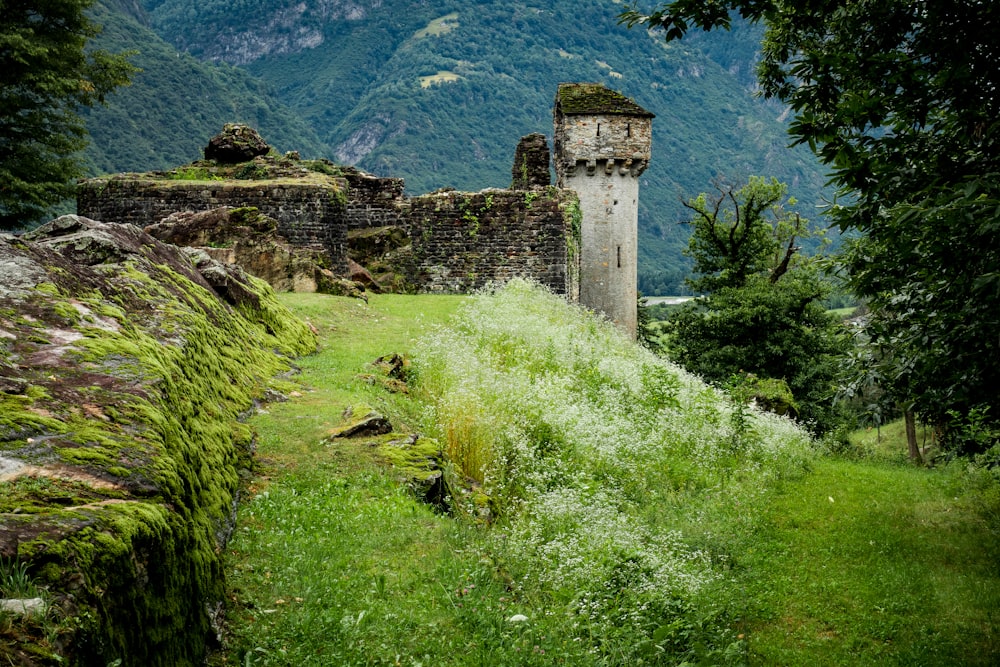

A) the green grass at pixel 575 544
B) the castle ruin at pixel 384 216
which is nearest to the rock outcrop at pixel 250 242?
the castle ruin at pixel 384 216

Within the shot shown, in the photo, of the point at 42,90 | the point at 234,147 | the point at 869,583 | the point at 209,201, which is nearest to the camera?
the point at 869,583

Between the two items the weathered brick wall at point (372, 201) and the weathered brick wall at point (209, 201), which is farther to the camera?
the weathered brick wall at point (372, 201)

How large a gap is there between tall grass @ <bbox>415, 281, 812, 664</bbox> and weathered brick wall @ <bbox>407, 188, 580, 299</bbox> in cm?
537

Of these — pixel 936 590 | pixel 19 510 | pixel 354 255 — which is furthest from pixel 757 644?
pixel 354 255

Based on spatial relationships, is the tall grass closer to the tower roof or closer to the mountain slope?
the tower roof

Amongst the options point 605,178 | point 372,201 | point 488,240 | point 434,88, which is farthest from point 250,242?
point 434,88

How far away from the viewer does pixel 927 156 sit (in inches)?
279

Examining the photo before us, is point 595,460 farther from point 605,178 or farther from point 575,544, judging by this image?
point 605,178

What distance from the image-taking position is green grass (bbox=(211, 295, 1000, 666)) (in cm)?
470

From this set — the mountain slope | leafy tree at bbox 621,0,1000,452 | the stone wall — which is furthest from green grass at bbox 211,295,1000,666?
the mountain slope

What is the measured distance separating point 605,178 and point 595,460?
2037cm

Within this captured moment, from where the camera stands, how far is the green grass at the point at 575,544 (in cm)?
470

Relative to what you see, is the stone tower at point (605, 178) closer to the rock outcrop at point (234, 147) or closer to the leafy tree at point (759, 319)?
the leafy tree at point (759, 319)

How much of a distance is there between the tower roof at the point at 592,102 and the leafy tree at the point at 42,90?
46.0 feet
